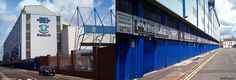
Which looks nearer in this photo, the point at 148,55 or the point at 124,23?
the point at 124,23

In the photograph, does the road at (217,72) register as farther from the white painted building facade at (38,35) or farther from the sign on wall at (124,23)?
the white painted building facade at (38,35)

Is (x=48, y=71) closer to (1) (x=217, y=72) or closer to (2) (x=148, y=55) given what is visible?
(2) (x=148, y=55)

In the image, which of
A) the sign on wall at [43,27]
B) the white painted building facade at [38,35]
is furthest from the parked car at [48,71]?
the sign on wall at [43,27]

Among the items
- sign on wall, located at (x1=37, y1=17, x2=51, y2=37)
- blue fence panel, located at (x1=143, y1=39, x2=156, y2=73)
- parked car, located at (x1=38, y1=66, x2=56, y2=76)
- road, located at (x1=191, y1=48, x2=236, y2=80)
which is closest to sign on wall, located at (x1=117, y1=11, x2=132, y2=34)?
road, located at (x1=191, y1=48, x2=236, y2=80)

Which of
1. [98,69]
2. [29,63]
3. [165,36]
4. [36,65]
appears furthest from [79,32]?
[98,69]

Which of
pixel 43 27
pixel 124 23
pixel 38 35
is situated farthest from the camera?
pixel 38 35

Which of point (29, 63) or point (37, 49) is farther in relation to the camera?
point (37, 49)

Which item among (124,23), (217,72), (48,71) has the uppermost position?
(124,23)

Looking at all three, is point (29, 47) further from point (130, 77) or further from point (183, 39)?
point (130, 77)

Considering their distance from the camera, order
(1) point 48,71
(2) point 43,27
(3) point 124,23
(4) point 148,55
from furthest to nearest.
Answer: (2) point 43,27, (1) point 48,71, (4) point 148,55, (3) point 124,23

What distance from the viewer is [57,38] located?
10338 cm

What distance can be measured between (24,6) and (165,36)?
74.6 m

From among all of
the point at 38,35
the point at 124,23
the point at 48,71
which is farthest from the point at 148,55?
the point at 38,35

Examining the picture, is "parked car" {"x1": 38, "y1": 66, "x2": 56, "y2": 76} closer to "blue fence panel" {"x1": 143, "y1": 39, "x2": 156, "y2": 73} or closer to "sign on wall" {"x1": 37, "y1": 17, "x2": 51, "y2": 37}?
"blue fence panel" {"x1": 143, "y1": 39, "x2": 156, "y2": 73}
